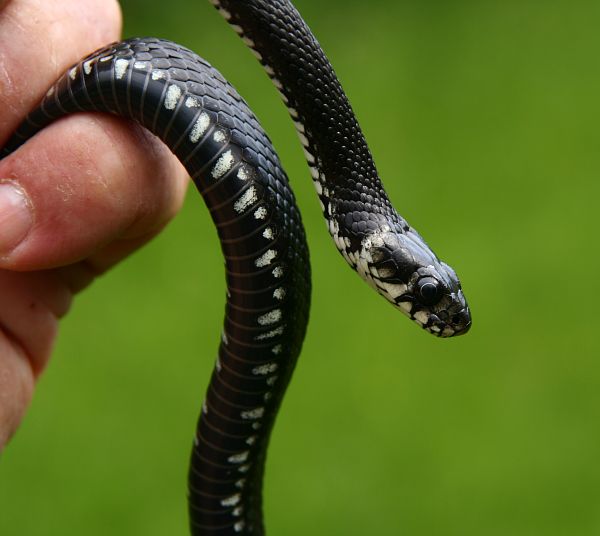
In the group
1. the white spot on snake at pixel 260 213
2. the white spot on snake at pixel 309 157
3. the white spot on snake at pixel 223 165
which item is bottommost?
the white spot on snake at pixel 260 213

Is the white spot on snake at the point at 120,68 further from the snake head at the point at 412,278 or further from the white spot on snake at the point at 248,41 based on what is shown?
the snake head at the point at 412,278

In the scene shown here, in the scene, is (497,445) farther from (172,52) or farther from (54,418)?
(172,52)

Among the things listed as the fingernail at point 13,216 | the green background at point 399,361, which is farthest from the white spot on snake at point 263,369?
the green background at point 399,361

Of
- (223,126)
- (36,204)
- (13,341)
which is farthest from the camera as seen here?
(13,341)

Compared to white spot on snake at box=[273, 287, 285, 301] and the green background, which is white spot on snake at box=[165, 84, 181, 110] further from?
the green background

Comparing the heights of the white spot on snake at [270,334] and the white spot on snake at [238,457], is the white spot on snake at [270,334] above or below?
above

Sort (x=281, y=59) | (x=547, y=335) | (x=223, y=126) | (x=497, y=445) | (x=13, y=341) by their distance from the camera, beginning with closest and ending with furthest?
(x=223, y=126) < (x=281, y=59) < (x=13, y=341) < (x=497, y=445) < (x=547, y=335)

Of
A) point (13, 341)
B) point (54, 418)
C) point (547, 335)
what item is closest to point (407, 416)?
point (547, 335)

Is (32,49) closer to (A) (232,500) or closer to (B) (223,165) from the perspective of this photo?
(B) (223,165)
